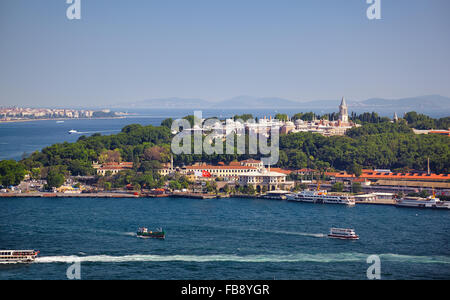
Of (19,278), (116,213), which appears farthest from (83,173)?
(19,278)

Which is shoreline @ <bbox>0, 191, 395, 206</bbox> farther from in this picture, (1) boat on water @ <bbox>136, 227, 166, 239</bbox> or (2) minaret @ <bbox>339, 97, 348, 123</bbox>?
(2) minaret @ <bbox>339, 97, 348, 123</bbox>

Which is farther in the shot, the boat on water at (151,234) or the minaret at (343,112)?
the minaret at (343,112)

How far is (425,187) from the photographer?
27.6 metres

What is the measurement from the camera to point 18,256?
609 inches

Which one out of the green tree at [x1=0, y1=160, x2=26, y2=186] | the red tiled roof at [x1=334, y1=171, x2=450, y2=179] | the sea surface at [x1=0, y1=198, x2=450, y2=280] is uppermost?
the green tree at [x1=0, y1=160, x2=26, y2=186]

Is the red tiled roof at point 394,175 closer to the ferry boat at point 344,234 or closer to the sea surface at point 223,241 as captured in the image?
the sea surface at point 223,241

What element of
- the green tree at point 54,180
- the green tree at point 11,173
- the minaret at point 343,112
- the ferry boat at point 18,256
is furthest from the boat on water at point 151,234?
the minaret at point 343,112

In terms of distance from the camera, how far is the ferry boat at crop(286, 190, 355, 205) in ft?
85.3

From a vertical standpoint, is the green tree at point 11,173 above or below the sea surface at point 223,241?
above

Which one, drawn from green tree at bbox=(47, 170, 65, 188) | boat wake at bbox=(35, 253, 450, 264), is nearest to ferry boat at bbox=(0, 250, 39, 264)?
boat wake at bbox=(35, 253, 450, 264)

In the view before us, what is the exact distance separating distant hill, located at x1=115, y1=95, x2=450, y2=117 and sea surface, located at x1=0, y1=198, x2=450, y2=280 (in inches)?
3015

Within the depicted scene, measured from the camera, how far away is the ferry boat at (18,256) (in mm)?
15422

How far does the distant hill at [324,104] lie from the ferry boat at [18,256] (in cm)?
8513
